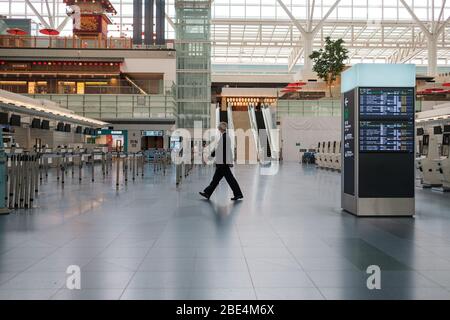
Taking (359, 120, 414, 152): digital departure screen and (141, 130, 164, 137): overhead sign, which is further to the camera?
(141, 130, 164, 137): overhead sign

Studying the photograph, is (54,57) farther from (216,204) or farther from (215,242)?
(215,242)

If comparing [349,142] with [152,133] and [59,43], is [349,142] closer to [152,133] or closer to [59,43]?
[152,133]

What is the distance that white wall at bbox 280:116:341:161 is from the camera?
42562mm

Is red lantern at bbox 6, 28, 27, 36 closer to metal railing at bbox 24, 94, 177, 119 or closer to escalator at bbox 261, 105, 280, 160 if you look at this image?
metal railing at bbox 24, 94, 177, 119

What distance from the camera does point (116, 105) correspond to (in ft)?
125

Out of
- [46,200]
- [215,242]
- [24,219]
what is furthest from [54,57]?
[215,242]

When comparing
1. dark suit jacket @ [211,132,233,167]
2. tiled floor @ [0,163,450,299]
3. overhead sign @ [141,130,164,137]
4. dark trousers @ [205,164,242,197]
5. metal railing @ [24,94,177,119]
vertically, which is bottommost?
tiled floor @ [0,163,450,299]

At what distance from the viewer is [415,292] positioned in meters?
3.93

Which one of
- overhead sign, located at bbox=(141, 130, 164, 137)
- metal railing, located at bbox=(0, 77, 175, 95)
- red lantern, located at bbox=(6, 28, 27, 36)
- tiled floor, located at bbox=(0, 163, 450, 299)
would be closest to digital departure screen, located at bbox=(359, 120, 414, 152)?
tiled floor, located at bbox=(0, 163, 450, 299)

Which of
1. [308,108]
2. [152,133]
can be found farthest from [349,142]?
[308,108]

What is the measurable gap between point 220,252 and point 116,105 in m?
34.3

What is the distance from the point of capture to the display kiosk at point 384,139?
342 inches
